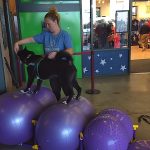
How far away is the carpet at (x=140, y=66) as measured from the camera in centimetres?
663

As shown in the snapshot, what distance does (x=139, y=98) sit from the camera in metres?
4.59

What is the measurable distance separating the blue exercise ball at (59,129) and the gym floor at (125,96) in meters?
0.55

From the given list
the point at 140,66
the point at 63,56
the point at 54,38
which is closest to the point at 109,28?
the point at 140,66

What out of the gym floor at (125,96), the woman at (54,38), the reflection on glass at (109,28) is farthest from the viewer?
the reflection on glass at (109,28)

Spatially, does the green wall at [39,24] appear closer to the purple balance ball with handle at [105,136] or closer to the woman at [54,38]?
the woman at [54,38]

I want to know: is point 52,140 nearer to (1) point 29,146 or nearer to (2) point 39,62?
(1) point 29,146

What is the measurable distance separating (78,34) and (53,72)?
3.09 m

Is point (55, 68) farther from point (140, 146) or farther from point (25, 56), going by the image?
point (140, 146)

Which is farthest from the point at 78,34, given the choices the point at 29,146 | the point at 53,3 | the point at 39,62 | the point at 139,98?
the point at 29,146

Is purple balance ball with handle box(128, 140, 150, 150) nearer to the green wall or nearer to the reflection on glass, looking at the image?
the green wall

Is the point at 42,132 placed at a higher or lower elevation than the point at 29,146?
higher

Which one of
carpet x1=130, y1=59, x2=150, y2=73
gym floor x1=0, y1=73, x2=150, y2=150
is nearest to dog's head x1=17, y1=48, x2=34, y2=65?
gym floor x1=0, y1=73, x2=150, y2=150

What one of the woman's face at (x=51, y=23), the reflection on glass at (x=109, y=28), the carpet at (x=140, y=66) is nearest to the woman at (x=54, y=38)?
the woman's face at (x=51, y=23)

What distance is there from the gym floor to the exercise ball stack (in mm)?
230
